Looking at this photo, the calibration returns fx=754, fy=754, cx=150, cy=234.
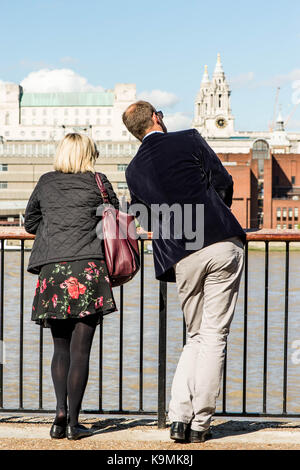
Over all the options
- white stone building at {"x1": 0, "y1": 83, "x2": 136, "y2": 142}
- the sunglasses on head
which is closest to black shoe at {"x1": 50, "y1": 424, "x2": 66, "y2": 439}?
the sunglasses on head

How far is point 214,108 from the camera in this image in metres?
153

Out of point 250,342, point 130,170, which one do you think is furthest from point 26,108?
point 130,170

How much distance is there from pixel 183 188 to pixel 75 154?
57cm

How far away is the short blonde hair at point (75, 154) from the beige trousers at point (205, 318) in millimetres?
696

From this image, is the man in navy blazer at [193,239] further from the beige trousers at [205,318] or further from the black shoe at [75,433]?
the black shoe at [75,433]

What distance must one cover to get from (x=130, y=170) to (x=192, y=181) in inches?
13.7

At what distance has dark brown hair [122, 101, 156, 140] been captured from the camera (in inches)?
153

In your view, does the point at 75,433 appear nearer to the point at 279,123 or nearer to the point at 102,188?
the point at 102,188

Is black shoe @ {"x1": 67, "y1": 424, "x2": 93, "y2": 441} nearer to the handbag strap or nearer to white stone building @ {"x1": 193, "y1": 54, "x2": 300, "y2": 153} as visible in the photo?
the handbag strap
